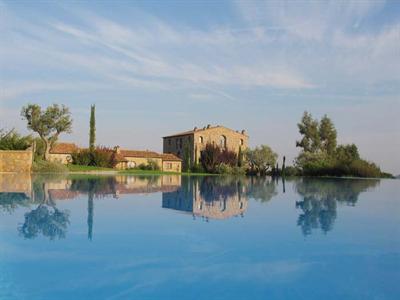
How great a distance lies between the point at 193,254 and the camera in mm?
5016

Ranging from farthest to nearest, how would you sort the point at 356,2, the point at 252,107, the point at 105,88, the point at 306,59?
the point at 252,107
the point at 105,88
the point at 306,59
the point at 356,2

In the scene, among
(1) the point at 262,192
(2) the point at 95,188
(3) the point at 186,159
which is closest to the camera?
(2) the point at 95,188

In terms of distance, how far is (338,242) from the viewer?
5.95 meters

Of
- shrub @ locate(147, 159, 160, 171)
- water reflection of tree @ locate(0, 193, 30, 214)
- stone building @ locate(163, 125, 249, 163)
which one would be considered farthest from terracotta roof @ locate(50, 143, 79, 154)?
water reflection of tree @ locate(0, 193, 30, 214)

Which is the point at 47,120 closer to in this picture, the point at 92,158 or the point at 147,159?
the point at 92,158

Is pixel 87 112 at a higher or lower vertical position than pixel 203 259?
higher

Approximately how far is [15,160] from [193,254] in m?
22.6

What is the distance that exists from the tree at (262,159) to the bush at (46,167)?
59.9 feet

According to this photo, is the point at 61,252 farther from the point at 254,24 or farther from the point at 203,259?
the point at 254,24

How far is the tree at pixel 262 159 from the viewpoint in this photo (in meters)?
36.7

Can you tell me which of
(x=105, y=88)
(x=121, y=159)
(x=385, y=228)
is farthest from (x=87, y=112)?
→ (x=385, y=228)

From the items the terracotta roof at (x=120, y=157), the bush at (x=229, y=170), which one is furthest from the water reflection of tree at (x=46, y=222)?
the terracotta roof at (x=120, y=157)

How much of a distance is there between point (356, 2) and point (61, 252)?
13380 mm

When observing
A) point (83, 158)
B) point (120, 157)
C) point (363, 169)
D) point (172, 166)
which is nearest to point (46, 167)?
point (83, 158)
